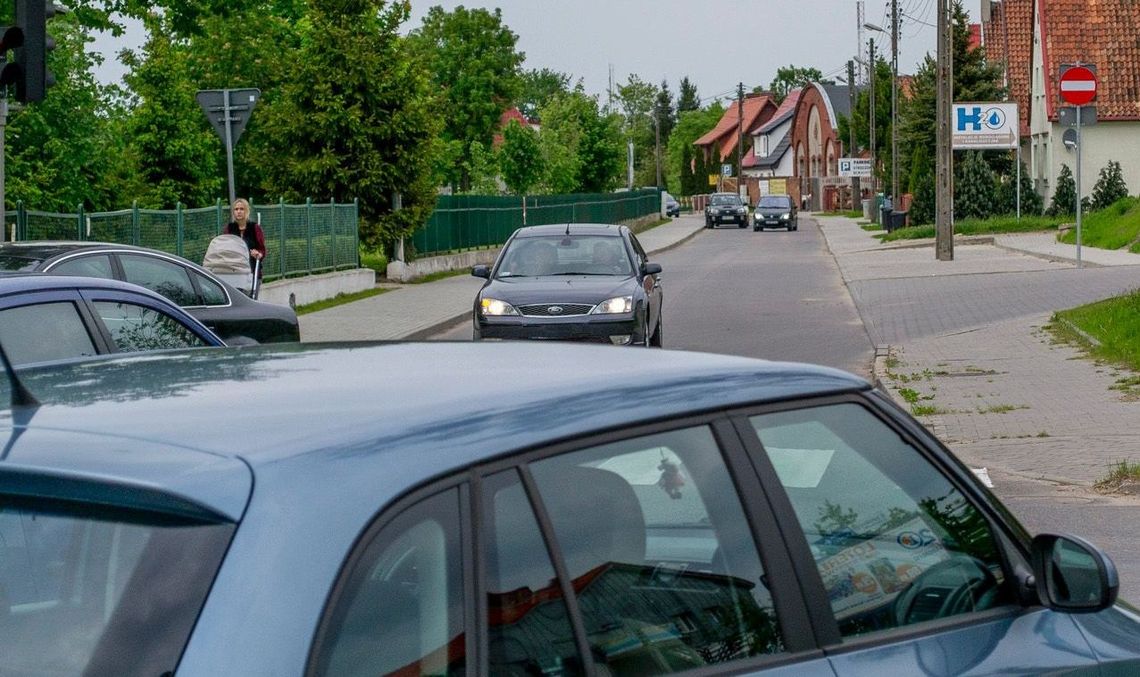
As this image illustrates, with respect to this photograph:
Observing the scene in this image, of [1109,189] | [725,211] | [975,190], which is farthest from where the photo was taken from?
[725,211]

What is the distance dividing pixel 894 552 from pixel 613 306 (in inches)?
543

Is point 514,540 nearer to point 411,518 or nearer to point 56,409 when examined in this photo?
point 411,518

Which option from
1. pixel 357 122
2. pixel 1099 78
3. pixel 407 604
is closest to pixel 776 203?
pixel 1099 78

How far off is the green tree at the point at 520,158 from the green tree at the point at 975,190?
16031 mm

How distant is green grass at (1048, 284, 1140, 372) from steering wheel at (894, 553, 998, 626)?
41.0 ft

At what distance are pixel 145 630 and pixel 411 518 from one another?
384mm

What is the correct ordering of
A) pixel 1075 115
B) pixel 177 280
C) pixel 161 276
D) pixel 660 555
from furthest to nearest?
pixel 1075 115 → pixel 177 280 → pixel 161 276 → pixel 660 555

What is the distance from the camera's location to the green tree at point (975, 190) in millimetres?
50750

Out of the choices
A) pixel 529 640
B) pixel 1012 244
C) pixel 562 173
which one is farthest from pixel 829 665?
pixel 562 173

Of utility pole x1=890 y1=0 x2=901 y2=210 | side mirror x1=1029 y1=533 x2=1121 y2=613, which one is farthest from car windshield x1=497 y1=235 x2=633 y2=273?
utility pole x1=890 y1=0 x2=901 y2=210

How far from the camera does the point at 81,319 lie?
284 inches

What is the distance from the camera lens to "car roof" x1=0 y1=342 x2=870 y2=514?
7.69 ft

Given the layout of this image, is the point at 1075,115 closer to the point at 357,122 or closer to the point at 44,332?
the point at 357,122

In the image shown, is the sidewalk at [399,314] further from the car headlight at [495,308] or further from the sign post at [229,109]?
the car headlight at [495,308]
